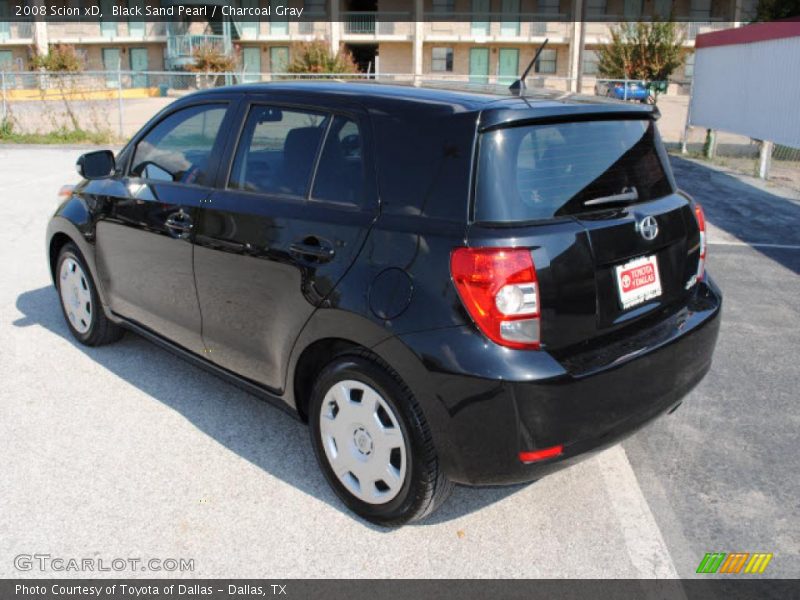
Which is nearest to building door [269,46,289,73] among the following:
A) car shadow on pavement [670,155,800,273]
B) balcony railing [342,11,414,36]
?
balcony railing [342,11,414,36]

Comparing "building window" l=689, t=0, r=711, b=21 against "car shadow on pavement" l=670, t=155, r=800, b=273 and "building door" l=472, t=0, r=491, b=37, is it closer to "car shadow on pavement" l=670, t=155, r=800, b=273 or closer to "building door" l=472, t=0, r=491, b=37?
"building door" l=472, t=0, r=491, b=37

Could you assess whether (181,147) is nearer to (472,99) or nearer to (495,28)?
(472,99)

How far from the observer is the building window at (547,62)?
172 ft

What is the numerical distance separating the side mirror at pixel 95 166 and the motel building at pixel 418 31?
48.3 meters

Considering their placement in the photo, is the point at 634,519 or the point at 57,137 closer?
the point at 634,519

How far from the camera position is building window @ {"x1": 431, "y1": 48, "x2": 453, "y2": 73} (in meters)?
53.1

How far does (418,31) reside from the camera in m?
51.2

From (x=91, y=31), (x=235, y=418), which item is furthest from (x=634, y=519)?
(x=91, y=31)

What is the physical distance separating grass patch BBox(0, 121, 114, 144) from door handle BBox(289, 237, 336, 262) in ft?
60.0

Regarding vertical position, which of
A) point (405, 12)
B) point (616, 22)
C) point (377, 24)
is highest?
point (405, 12)

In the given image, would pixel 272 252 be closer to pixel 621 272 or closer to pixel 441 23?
pixel 621 272

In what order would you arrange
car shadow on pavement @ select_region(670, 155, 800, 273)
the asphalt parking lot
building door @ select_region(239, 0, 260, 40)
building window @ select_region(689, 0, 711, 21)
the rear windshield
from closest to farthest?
the rear windshield → the asphalt parking lot → car shadow on pavement @ select_region(670, 155, 800, 273) → building door @ select_region(239, 0, 260, 40) → building window @ select_region(689, 0, 711, 21)

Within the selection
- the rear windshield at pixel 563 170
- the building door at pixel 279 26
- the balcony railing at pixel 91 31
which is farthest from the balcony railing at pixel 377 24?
the rear windshield at pixel 563 170

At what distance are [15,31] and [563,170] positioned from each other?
60.3m
